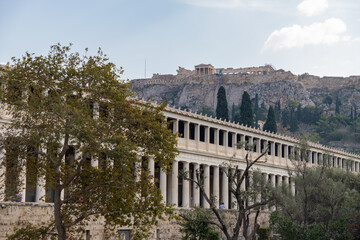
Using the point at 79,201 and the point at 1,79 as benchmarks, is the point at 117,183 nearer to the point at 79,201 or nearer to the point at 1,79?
the point at 79,201

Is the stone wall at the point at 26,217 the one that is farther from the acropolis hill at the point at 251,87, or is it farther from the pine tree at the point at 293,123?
the acropolis hill at the point at 251,87

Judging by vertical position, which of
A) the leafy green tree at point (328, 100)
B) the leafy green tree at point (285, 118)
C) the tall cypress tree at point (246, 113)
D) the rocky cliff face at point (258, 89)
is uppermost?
the rocky cliff face at point (258, 89)

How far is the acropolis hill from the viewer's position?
568 feet

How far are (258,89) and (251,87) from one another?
277cm

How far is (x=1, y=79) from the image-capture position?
26.9 m

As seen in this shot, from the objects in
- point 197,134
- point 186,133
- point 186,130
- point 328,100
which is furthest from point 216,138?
point 328,100

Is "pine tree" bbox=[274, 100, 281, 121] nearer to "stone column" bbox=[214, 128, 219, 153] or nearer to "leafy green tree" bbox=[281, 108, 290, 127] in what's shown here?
"leafy green tree" bbox=[281, 108, 290, 127]

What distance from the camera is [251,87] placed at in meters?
177

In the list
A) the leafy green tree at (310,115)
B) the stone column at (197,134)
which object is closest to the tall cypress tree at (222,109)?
the stone column at (197,134)

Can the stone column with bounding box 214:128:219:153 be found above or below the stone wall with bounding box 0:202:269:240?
above

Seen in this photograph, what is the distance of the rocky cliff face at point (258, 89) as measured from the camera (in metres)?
173

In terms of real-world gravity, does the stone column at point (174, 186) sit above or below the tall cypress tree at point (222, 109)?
below

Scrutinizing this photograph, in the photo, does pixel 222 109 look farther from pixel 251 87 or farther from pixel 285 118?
pixel 251 87

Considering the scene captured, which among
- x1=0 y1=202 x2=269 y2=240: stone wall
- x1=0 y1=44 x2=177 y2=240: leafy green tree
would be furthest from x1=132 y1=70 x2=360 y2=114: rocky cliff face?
x1=0 y1=44 x2=177 y2=240: leafy green tree
